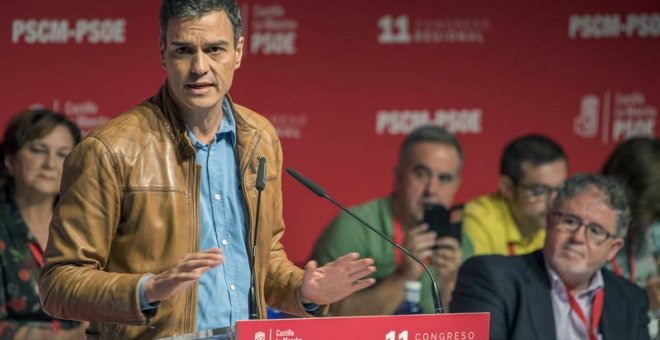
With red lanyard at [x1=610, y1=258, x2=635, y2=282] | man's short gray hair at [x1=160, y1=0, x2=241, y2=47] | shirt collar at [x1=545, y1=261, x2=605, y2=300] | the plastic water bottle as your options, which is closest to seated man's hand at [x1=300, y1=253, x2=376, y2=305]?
man's short gray hair at [x1=160, y1=0, x2=241, y2=47]

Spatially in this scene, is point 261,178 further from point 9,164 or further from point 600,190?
point 9,164

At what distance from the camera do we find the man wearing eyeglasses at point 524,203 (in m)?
5.18

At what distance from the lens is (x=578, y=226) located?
376cm

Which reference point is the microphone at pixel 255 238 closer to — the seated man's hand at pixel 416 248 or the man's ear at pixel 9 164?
the seated man's hand at pixel 416 248

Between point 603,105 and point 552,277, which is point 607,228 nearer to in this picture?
point 552,277

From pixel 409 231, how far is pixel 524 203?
0.72 m

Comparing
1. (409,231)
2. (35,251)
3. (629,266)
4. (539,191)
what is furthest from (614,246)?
(35,251)

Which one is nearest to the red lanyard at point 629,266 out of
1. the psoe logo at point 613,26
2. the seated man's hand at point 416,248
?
the seated man's hand at point 416,248

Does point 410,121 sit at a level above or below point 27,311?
above

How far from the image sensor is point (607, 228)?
377 centimetres

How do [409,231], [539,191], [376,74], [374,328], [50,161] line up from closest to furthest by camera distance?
[374,328] → [50,161] → [409,231] → [539,191] → [376,74]

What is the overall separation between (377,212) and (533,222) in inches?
29.9

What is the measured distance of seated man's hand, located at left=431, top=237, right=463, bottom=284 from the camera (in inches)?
190

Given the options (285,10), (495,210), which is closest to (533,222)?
(495,210)
